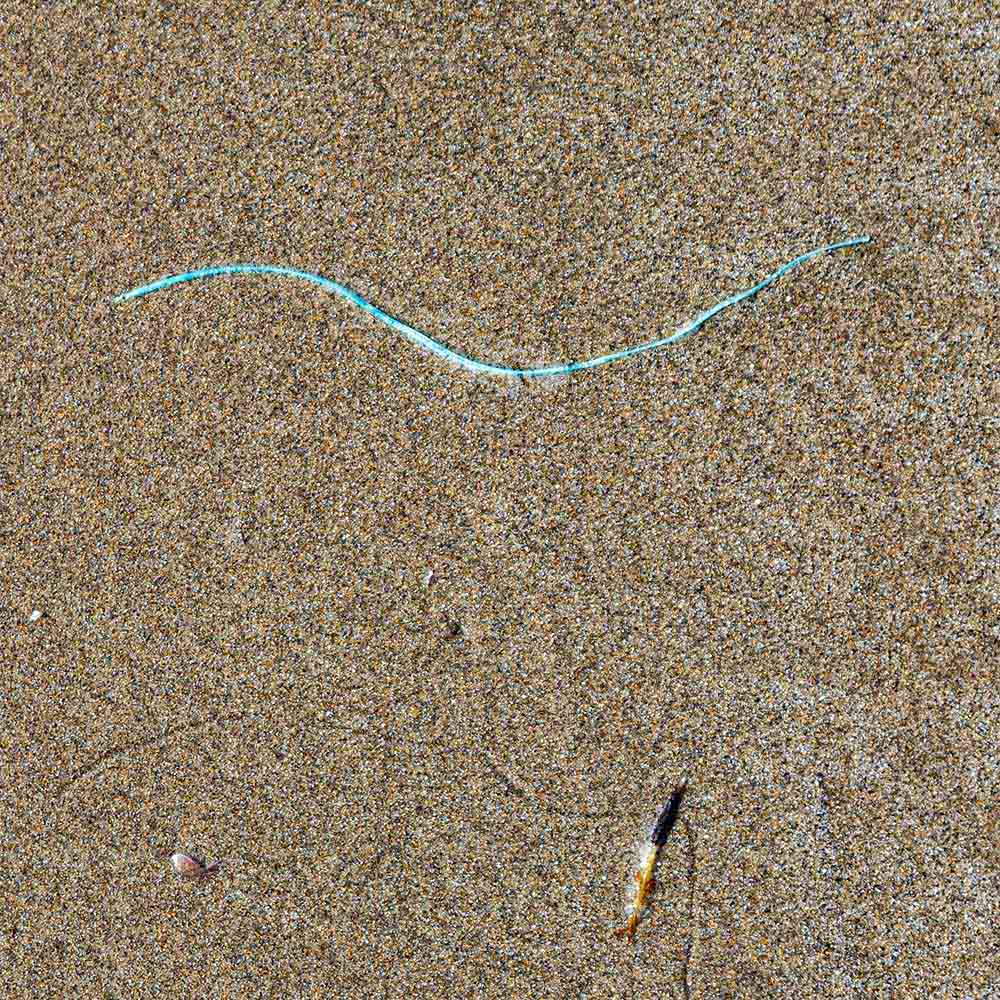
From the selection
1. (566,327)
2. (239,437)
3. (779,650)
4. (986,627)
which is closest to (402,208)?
(566,327)

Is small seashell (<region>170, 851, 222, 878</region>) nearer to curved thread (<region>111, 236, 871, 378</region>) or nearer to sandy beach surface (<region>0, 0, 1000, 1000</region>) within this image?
sandy beach surface (<region>0, 0, 1000, 1000</region>)

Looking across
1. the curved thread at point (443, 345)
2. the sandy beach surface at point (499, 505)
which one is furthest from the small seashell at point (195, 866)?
the curved thread at point (443, 345)

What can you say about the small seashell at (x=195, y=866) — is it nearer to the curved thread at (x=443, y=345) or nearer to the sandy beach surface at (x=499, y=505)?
the sandy beach surface at (x=499, y=505)

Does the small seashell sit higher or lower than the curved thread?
lower

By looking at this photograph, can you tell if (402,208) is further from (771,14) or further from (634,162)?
(771,14)

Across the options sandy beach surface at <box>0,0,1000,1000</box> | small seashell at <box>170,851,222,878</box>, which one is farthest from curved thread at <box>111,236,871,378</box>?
small seashell at <box>170,851,222,878</box>
